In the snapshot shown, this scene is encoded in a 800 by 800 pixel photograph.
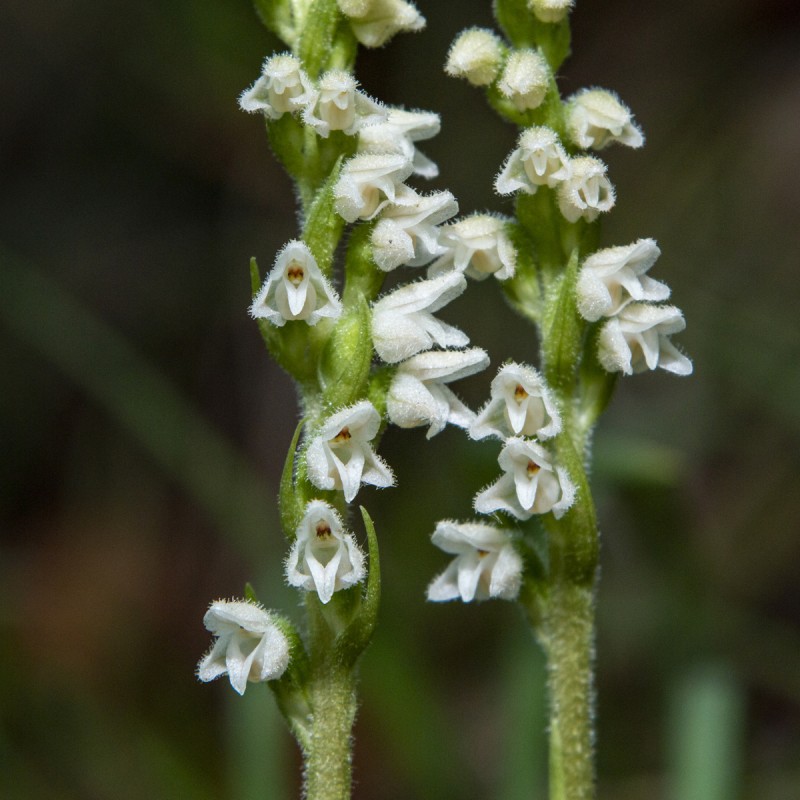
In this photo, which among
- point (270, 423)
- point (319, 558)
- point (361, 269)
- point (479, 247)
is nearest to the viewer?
point (319, 558)

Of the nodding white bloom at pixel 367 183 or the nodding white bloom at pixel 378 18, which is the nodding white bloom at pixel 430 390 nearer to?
the nodding white bloom at pixel 367 183

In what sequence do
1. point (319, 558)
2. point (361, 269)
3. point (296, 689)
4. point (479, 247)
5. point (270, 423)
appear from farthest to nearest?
point (270, 423)
point (479, 247)
point (361, 269)
point (296, 689)
point (319, 558)

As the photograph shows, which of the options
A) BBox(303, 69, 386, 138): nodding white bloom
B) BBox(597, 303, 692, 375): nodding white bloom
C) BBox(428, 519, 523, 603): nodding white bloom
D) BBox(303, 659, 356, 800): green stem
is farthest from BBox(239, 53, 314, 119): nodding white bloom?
BBox(303, 659, 356, 800): green stem

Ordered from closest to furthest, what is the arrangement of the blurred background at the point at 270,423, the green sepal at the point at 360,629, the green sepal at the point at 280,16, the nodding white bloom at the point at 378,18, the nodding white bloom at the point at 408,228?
the green sepal at the point at 360,629, the nodding white bloom at the point at 408,228, the nodding white bloom at the point at 378,18, the green sepal at the point at 280,16, the blurred background at the point at 270,423

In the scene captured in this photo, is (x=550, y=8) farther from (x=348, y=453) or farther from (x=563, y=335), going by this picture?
(x=348, y=453)

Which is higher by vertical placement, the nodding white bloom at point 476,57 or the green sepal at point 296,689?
the nodding white bloom at point 476,57

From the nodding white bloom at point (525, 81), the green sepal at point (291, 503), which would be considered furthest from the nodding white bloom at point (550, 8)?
the green sepal at point (291, 503)

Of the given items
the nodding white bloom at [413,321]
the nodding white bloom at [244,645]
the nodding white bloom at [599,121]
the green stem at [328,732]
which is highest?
the nodding white bloom at [599,121]

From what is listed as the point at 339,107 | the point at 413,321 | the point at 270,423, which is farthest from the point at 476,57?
the point at 270,423

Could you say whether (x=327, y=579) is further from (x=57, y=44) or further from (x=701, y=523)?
(x=57, y=44)
